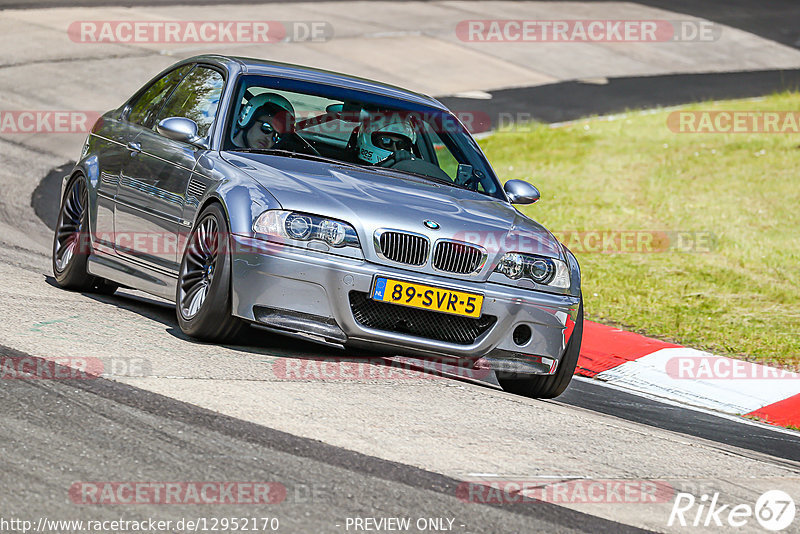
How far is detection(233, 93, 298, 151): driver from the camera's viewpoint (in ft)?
23.2

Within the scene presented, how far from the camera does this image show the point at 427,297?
20.0 ft

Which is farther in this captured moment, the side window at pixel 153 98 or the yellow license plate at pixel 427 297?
the side window at pixel 153 98

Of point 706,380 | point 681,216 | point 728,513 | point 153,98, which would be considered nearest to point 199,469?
point 728,513

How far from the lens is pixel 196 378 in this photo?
5.47 metres

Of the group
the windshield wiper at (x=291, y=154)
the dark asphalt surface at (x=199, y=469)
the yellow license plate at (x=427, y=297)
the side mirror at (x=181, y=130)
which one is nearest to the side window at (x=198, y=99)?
the side mirror at (x=181, y=130)

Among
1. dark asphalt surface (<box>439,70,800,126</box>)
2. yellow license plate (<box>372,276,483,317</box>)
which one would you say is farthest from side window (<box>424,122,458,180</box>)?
dark asphalt surface (<box>439,70,800,126</box>)

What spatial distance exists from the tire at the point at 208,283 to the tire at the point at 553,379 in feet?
5.38

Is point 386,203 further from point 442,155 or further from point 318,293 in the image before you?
point 442,155

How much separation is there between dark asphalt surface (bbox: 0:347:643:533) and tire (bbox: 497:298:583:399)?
2240mm

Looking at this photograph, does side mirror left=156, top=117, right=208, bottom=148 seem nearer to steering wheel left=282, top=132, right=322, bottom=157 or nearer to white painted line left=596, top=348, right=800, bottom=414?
steering wheel left=282, top=132, right=322, bottom=157

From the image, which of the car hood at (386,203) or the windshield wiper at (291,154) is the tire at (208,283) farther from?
the windshield wiper at (291,154)

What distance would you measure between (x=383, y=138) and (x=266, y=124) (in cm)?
75

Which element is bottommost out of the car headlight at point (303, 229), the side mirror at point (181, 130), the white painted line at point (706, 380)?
the white painted line at point (706, 380)

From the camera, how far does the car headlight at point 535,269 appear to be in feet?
20.8
